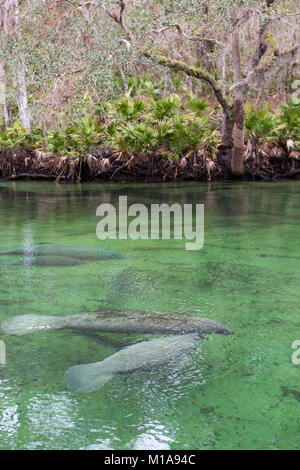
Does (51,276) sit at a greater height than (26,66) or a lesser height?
lesser

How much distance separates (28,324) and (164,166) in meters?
13.9

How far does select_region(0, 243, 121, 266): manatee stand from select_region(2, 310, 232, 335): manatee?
2.00 metres

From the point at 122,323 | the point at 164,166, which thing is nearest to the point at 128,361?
the point at 122,323

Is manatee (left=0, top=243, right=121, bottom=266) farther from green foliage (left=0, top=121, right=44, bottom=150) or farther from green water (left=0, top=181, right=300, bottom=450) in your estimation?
green foliage (left=0, top=121, right=44, bottom=150)

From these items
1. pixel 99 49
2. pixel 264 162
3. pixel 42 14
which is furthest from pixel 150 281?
pixel 264 162

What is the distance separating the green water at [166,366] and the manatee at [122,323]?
3.2 inches

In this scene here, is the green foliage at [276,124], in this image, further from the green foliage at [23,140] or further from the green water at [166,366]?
the green water at [166,366]

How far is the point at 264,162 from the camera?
16609mm

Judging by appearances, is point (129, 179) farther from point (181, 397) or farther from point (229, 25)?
point (181, 397)

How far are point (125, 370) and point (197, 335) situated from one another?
0.69m

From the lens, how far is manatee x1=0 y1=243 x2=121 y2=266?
5.98 m

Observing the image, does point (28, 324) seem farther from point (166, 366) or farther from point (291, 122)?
point (291, 122)

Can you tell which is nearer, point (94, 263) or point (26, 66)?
point (94, 263)

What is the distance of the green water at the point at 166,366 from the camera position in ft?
7.77
